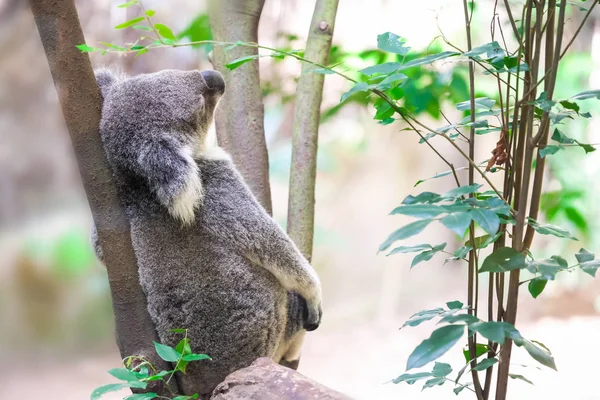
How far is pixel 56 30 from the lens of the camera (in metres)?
1.24

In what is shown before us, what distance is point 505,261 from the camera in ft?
3.08

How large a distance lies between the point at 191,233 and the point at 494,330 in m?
0.88

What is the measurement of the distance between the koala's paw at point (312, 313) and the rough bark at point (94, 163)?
1.57 ft

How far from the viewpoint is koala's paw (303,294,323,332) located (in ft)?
5.67

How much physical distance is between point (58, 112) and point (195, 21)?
76 centimetres

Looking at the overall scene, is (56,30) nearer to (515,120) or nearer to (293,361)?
→ (515,120)

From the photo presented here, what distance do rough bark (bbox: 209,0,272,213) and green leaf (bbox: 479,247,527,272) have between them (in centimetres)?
109

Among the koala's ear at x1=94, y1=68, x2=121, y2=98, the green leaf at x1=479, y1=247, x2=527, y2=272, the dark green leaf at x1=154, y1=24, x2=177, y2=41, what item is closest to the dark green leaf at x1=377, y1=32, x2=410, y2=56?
the green leaf at x1=479, y1=247, x2=527, y2=272

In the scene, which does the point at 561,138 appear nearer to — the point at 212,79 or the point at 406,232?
the point at 406,232

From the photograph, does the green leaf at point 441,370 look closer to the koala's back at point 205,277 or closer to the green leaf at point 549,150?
the green leaf at point 549,150

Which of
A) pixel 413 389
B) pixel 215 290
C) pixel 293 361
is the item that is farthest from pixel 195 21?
pixel 413 389

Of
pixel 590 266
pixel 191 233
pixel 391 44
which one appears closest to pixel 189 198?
pixel 191 233

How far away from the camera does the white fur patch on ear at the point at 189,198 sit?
142cm

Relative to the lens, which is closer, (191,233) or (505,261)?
(505,261)
